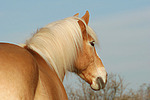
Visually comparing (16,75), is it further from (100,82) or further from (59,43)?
(100,82)

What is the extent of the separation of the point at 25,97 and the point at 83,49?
2211 mm

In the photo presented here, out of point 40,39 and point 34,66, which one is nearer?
point 34,66

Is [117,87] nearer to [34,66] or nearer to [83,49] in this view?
[83,49]

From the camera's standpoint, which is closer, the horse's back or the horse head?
the horse's back

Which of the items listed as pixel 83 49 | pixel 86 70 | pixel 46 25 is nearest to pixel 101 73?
pixel 86 70

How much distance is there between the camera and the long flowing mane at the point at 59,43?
355cm

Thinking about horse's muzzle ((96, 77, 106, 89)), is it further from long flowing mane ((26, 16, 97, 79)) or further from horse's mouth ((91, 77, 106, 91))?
long flowing mane ((26, 16, 97, 79))

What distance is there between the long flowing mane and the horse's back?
3.18 feet

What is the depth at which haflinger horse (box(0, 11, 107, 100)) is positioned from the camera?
2203mm

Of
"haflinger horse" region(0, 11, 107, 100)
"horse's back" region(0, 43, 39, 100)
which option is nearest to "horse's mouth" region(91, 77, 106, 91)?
"haflinger horse" region(0, 11, 107, 100)

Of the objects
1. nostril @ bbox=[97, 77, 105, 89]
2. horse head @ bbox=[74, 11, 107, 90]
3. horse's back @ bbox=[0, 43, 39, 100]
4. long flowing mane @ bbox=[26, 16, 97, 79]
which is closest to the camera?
horse's back @ bbox=[0, 43, 39, 100]

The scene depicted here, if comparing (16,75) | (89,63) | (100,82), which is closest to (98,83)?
(100,82)

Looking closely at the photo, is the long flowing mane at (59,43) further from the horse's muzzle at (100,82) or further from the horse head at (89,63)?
the horse's muzzle at (100,82)

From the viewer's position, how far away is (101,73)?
4465 mm
